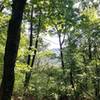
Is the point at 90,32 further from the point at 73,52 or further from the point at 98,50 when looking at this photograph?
the point at 98,50

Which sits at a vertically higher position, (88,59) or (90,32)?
(90,32)

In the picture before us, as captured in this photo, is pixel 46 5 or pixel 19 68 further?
pixel 19 68

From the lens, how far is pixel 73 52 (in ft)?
91.8

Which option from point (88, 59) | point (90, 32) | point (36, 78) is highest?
point (90, 32)

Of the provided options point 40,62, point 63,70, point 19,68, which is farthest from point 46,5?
point 40,62

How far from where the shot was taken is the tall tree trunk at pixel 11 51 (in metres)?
6.69

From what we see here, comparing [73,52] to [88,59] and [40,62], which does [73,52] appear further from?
[40,62]

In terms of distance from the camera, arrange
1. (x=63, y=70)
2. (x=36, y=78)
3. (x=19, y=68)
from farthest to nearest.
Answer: (x=36, y=78) → (x=63, y=70) → (x=19, y=68)

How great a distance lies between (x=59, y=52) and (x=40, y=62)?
2135cm

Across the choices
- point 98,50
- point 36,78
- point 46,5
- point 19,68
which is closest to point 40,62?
point 36,78

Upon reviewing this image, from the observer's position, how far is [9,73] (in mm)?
6695

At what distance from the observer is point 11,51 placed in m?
6.77

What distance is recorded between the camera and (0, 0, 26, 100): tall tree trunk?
6691 mm

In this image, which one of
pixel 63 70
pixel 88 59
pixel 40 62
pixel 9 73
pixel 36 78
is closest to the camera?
pixel 9 73
